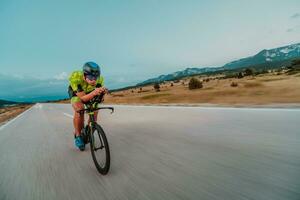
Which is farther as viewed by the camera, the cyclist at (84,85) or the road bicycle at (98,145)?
the cyclist at (84,85)

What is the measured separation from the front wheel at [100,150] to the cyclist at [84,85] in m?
0.60

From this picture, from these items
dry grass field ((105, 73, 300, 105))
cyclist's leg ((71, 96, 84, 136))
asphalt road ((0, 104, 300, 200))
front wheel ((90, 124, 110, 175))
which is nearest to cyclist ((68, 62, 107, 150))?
cyclist's leg ((71, 96, 84, 136))

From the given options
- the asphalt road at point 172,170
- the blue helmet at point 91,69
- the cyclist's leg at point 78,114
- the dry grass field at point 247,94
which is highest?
the blue helmet at point 91,69

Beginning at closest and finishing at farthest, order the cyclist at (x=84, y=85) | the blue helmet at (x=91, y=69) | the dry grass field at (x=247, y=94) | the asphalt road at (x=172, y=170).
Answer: the asphalt road at (x=172, y=170)
the cyclist at (x=84, y=85)
the blue helmet at (x=91, y=69)
the dry grass field at (x=247, y=94)

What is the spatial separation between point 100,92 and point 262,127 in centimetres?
519

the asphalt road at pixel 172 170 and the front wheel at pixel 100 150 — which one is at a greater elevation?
the front wheel at pixel 100 150

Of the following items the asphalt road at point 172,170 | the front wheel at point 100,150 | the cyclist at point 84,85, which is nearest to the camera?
the asphalt road at point 172,170

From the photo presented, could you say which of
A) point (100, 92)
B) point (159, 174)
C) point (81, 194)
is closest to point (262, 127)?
point (159, 174)

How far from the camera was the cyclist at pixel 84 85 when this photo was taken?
4501 mm

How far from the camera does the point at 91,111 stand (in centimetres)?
484

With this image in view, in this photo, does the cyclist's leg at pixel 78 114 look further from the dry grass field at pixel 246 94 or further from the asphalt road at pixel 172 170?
the dry grass field at pixel 246 94

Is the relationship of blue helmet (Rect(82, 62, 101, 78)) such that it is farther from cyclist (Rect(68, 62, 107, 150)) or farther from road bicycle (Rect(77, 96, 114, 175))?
road bicycle (Rect(77, 96, 114, 175))

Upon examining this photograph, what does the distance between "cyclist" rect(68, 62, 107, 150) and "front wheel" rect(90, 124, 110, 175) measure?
60 cm

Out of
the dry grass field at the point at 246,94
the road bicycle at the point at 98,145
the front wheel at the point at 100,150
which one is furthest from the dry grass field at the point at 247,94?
the front wheel at the point at 100,150
